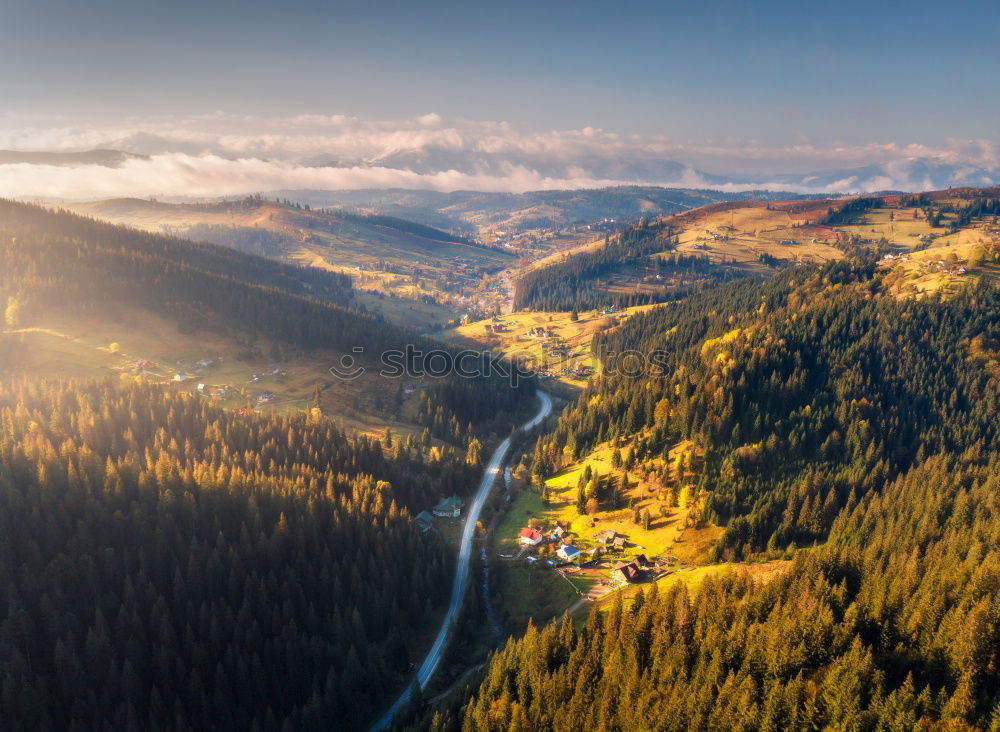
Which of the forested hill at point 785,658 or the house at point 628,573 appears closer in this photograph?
the forested hill at point 785,658

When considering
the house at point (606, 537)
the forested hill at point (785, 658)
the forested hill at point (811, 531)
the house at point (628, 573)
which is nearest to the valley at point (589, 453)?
the house at point (606, 537)

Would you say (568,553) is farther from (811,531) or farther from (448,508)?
(811,531)

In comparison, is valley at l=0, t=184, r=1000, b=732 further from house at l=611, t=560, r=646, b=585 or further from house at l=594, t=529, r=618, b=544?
house at l=611, t=560, r=646, b=585

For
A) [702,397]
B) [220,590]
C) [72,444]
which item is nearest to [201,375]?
[72,444]

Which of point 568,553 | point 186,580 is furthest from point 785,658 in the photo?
point 186,580

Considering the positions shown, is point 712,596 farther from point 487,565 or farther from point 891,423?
point 891,423

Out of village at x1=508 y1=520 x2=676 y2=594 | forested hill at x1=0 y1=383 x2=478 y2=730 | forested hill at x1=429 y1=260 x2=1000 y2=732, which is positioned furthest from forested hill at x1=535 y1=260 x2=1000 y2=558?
forested hill at x1=0 y1=383 x2=478 y2=730

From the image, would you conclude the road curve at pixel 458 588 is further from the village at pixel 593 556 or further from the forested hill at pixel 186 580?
the village at pixel 593 556
